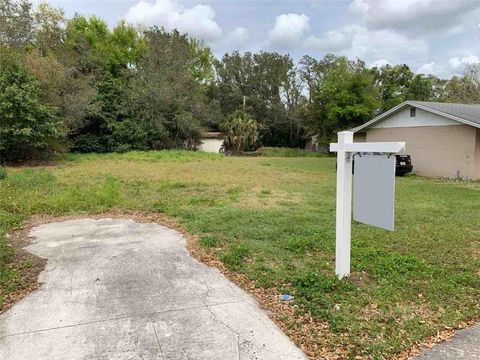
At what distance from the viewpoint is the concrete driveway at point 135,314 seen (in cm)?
250

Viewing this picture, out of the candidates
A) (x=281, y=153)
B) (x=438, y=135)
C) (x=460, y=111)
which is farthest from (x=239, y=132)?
(x=460, y=111)

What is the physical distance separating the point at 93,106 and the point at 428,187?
1751 centimetres

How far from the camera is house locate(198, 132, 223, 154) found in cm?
3048

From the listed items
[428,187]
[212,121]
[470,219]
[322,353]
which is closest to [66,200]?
[322,353]

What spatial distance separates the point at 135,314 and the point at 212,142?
28.7 meters

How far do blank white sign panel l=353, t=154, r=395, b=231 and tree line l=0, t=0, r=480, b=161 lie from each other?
51.4 ft

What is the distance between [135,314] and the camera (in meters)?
2.97

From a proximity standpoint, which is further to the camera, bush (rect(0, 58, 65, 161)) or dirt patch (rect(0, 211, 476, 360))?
bush (rect(0, 58, 65, 161))

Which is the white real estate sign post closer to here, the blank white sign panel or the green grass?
the blank white sign panel

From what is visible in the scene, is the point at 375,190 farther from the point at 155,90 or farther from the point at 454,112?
the point at 155,90

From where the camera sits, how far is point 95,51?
24953mm

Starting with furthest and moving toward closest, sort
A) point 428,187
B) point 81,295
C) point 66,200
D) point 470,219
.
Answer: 1. point 428,187
2. point 66,200
3. point 470,219
4. point 81,295

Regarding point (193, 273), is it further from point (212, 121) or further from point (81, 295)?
point (212, 121)

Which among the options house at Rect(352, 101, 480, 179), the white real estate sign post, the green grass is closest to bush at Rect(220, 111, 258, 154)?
the green grass
